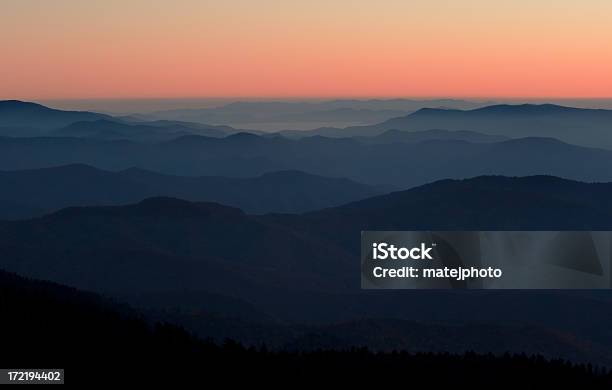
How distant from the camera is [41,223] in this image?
18900cm

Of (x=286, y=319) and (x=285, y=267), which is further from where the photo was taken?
(x=285, y=267)

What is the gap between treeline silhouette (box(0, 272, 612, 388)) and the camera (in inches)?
2211

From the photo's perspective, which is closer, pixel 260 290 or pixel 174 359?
pixel 174 359

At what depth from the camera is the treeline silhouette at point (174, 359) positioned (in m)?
56.2

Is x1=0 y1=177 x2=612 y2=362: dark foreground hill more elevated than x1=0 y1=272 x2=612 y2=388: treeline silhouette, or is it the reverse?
x1=0 y1=272 x2=612 y2=388: treeline silhouette

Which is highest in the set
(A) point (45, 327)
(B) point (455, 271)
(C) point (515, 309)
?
(B) point (455, 271)

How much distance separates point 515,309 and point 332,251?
61.5 metres

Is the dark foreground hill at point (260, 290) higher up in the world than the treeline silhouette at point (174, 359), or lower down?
lower down

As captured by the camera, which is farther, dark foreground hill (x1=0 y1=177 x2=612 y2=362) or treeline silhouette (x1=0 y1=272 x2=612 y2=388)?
dark foreground hill (x1=0 y1=177 x2=612 y2=362)

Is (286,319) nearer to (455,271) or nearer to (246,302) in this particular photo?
(246,302)

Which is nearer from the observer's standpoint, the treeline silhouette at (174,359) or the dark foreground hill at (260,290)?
the treeline silhouette at (174,359)

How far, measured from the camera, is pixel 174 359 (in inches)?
2425

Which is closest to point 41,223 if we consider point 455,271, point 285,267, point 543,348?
point 285,267

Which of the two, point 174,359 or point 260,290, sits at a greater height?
point 174,359
